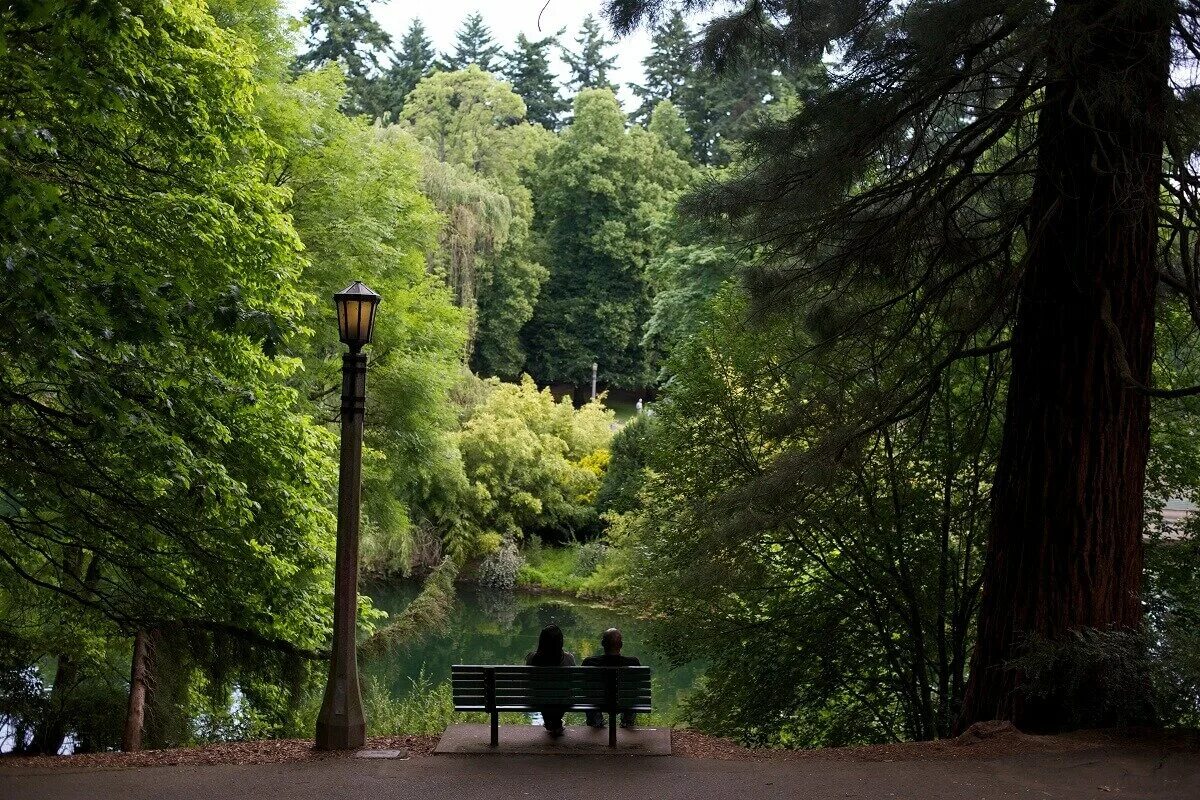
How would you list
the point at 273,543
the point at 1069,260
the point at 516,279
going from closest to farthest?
the point at 1069,260
the point at 273,543
the point at 516,279

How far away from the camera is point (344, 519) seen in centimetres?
895

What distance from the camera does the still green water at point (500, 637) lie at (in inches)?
995

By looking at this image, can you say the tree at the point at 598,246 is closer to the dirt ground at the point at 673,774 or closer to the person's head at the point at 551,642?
the person's head at the point at 551,642

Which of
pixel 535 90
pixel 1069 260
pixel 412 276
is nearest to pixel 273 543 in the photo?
pixel 1069 260

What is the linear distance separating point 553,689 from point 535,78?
64.2m

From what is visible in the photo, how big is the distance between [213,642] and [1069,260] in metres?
7.89

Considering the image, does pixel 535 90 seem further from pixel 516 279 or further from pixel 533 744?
pixel 533 744

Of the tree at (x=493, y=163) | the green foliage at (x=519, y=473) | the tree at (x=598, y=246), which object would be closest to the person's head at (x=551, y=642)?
the green foliage at (x=519, y=473)

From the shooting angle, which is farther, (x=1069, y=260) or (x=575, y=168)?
(x=575, y=168)

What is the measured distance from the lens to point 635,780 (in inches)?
305

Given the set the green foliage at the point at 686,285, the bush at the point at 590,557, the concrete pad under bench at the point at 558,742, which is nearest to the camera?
the concrete pad under bench at the point at 558,742

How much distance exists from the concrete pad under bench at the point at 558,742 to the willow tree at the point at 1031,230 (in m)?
2.36

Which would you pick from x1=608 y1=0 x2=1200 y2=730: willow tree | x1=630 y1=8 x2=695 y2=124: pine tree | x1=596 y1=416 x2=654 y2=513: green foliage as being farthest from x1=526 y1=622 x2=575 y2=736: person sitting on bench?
x1=630 y1=8 x2=695 y2=124: pine tree

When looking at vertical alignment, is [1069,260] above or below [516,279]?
below
